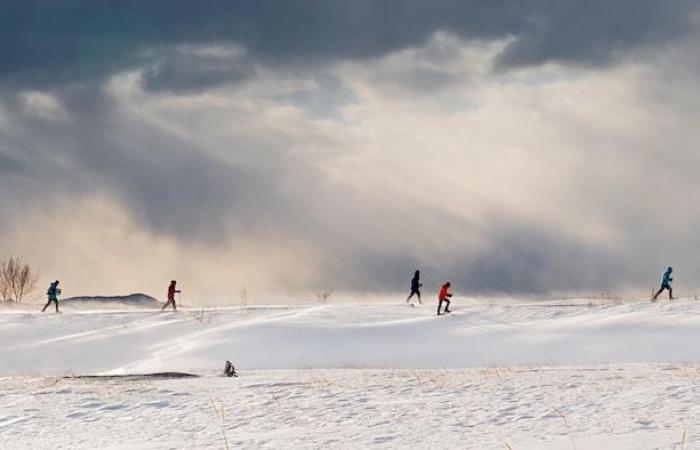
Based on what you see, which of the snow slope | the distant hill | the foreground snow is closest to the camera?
the foreground snow

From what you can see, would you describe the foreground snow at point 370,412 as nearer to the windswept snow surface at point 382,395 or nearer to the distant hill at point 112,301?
the windswept snow surface at point 382,395

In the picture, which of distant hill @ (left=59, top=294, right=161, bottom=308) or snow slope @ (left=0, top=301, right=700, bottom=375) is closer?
snow slope @ (left=0, top=301, right=700, bottom=375)

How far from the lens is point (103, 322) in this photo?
113ft

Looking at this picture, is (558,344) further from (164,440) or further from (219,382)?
(164,440)

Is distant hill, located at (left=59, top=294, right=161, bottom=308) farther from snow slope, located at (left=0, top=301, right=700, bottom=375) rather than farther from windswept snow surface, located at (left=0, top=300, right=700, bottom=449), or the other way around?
windswept snow surface, located at (left=0, top=300, right=700, bottom=449)

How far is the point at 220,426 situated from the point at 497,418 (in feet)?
10.4

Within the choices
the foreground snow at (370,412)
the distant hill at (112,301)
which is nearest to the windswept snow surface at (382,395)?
the foreground snow at (370,412)

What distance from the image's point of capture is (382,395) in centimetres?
1298

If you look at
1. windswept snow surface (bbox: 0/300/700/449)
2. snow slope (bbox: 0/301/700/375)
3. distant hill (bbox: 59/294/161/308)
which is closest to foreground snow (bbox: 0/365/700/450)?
windswept snow surface (bbox: 0/300/700/449)

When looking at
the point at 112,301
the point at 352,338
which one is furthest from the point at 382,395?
the point at 112,301

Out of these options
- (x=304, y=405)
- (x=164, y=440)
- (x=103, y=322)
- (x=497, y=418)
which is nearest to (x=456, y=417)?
(x=497, y=418)

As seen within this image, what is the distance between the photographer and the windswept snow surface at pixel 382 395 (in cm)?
980

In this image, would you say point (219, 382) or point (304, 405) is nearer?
point (304, 405)

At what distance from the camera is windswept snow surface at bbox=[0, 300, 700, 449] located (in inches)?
386
